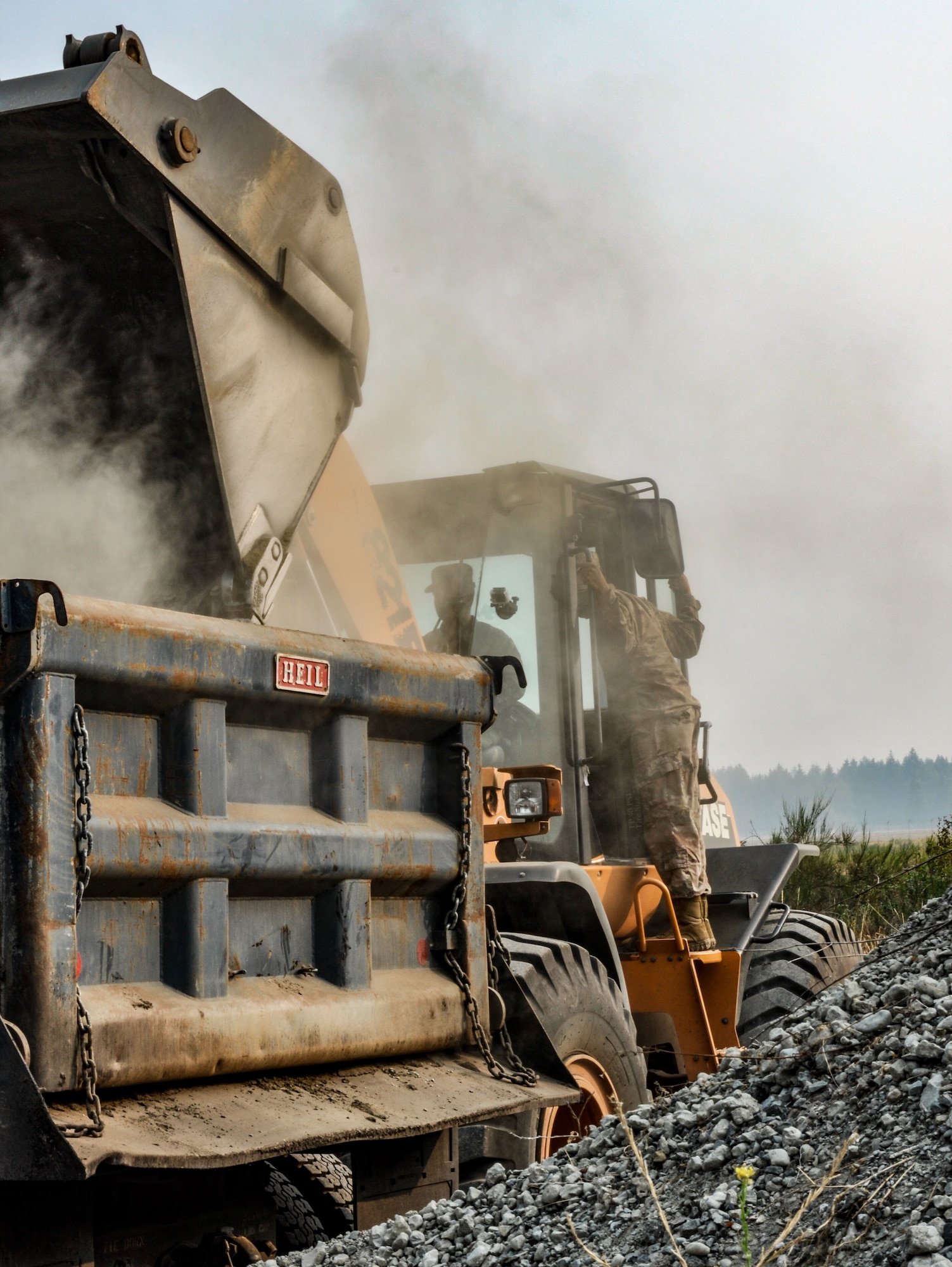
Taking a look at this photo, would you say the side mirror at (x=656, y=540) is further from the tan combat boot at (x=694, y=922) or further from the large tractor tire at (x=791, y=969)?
the large tractor tire at (x=791, y=969)

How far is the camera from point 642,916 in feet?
17.7

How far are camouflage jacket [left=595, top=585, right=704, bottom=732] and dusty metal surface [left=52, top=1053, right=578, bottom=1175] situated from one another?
2.28 meters

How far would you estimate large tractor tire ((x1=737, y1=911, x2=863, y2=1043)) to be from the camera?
6.01m

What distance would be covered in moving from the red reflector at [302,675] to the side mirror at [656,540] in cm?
249

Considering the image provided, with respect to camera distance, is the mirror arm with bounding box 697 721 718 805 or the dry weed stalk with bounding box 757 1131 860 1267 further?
the mirror arm with bounding box 697 721 718 805

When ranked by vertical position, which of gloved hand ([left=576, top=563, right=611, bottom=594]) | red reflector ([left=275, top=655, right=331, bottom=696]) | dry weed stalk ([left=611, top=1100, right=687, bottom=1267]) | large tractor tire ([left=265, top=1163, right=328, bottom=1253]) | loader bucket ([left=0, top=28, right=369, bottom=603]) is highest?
loader bucket ([left=0, top=28, right=369, bottom=603])

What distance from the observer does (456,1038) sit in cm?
341

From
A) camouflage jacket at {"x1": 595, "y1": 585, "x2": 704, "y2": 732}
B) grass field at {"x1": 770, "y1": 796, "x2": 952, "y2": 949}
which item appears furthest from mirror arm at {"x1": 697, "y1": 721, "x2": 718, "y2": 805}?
grass field at {"x1": 770, "y1": 796, "x2": 952, "y2": 949}

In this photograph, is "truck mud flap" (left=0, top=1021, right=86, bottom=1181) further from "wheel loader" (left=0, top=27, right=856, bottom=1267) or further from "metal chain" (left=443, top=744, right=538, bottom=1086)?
"metal chain" (left=443, top=744, right=538, bottom=1086)

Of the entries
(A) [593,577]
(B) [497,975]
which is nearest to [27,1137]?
(B) [497,975]

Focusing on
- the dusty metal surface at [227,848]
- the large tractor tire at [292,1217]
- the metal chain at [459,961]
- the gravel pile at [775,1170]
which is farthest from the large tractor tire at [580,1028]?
the large tractor tire at [292,1217]

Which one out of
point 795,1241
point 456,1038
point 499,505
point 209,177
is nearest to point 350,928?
point 456,1038

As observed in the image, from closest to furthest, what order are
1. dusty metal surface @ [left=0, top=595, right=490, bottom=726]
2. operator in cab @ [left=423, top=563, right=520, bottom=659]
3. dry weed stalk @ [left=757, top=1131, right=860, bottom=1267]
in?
dry weed stalk @ [left=757, top=1131, right=860, bottom=1267] < dusty metal surface @ [left=0, top=595, right=490, bottom=726] < operator in cab @ [left=423, top=563, right=520, bottom=659]

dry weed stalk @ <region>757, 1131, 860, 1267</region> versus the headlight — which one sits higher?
the headlight
